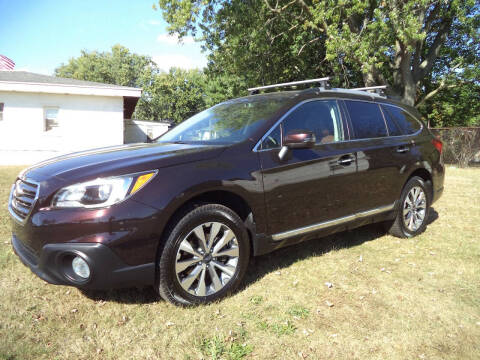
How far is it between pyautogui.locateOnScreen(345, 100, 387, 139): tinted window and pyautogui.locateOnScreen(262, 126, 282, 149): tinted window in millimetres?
1142

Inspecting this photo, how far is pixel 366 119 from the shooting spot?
168 inches

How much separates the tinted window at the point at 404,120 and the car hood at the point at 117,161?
8.92ft

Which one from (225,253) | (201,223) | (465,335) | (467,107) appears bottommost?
(465,335)

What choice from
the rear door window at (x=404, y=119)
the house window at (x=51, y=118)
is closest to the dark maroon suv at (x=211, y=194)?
the rear door window at (x=404, y=119)

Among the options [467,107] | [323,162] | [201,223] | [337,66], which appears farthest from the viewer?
[467,107]

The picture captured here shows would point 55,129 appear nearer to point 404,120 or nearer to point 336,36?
point 336,36

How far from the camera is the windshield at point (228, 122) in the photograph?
3.41 m

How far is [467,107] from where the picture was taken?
23500 mm

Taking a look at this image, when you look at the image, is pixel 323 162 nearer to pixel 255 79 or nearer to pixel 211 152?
pixel 211 152

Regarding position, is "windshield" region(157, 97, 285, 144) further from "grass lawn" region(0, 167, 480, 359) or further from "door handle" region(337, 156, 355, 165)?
"grass lawn" region(0, 167, 480, 359)

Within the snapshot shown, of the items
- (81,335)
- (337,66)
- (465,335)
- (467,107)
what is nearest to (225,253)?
(81,335)

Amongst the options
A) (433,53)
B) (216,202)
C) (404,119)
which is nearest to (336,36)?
(433,53)

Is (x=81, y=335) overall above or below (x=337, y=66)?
below

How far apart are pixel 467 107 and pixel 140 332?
1046 inches
